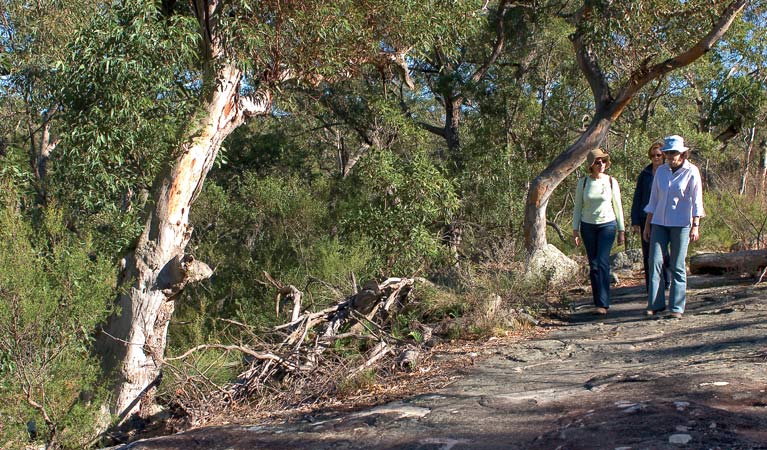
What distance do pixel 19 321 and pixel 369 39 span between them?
6.32 m

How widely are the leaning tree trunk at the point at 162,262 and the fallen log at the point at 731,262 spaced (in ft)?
20.6

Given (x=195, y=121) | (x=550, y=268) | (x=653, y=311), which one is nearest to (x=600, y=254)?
(x=653, y=311)

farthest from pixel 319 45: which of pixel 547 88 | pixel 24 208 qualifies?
pixel 547 88

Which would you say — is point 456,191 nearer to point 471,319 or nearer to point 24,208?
point 471,319

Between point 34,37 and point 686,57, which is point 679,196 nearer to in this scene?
point 686,57

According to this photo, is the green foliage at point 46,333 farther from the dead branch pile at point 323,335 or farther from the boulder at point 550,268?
the boulder at point 550,268

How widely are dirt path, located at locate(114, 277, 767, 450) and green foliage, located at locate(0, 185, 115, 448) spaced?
1591 mm

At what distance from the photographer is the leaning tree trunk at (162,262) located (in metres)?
8.45

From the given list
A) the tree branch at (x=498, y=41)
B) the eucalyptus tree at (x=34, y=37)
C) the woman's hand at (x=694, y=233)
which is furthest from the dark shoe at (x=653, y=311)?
the eucalyptus tree at (x=34, y=37)

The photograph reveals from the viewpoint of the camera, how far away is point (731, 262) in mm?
8938

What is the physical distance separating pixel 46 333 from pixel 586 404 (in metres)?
4.35

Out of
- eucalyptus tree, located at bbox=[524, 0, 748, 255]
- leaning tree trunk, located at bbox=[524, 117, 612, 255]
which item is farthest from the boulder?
eucalyptus tree, located at bbox=[524, 0, 748, 255]

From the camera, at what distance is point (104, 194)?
834 centimetres

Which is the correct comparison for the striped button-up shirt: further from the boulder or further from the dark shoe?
the boulder
